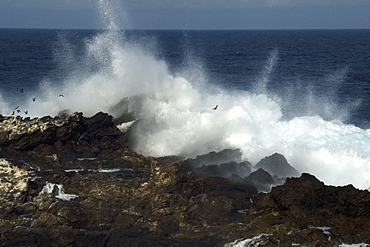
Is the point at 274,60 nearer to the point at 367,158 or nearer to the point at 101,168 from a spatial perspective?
the point at 367,158

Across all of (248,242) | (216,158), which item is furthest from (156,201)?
(216,158)

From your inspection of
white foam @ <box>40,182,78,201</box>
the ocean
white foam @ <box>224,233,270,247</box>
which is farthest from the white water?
white foam @ <box>224,233,270,247</box>

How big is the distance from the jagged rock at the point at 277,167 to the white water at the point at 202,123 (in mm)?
2234

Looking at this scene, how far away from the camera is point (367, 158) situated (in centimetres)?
2666

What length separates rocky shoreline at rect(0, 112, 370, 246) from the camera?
17.2m

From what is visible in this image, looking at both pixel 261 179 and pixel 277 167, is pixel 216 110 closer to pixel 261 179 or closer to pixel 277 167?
pixel 277 167

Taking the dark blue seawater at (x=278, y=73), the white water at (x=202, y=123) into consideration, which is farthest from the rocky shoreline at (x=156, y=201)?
the dark blue seawater at (x=278, y=73)

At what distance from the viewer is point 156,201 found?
19.5 m

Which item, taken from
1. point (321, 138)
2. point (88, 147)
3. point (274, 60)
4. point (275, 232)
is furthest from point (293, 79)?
point (275, 232)

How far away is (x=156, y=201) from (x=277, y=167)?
6.23m

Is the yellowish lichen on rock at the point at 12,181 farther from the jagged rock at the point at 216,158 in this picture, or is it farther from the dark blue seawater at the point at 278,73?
the dark blue seawater at the point at 278,73

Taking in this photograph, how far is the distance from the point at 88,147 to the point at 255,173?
7.46m

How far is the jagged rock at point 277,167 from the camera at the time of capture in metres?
23.3

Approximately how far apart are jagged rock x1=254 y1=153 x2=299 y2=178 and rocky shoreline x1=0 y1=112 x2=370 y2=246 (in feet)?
0.13
